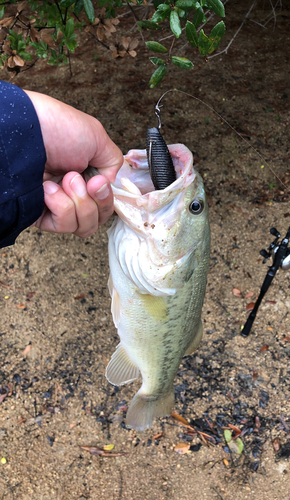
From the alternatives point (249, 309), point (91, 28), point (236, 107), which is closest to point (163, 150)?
point (91, 28)

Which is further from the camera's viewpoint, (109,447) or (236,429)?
(236,429)

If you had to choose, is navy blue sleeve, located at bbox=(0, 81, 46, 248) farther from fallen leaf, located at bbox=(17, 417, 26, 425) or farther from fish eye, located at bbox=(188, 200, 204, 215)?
fallen leaf, located at bbox=(17, 417, 26, 425)

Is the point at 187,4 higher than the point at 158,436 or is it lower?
higher

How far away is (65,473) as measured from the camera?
3.21 meters

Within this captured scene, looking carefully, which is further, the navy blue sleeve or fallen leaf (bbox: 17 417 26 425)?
fallen leaf (bbox: 17 417 26 425)

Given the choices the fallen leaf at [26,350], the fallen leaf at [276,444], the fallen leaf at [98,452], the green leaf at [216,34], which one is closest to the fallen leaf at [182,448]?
the fallen leaf at [98,452]

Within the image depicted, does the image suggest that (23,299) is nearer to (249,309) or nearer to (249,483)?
(249,309)

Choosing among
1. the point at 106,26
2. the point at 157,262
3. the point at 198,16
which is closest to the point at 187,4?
the point at 198,16

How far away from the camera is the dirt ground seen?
327 cm

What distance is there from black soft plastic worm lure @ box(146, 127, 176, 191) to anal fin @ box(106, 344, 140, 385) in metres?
1.33

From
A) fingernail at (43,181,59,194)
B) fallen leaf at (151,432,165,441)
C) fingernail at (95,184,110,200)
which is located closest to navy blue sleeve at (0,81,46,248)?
fingernail at (43,181,59,194)

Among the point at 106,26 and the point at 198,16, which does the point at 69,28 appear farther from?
the point at 198,16

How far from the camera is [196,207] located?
6.71ft

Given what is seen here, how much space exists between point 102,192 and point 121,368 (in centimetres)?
149
